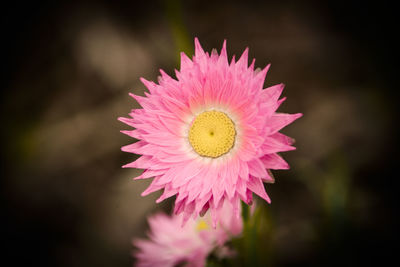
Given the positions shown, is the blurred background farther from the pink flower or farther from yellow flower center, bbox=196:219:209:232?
the pink flower

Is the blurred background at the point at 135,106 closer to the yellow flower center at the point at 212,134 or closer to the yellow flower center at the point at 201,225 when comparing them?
the yellow flower center at the point at 201,225

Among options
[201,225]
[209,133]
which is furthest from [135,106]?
[209,133]

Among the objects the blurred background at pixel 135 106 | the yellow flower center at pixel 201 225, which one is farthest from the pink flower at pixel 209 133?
the blurred background at pixel 135 106

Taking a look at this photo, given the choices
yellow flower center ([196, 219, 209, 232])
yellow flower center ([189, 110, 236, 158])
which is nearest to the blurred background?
yellow flower center ([196, 219, 209, 232])

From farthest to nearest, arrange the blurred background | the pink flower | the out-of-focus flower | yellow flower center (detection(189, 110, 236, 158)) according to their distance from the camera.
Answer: the blurred background, the out-of-focus flower, yellow flower center (detection(189, 110, 236, 158)), the pink flower

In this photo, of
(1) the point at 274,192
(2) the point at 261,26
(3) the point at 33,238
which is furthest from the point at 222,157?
(3) the point at 33,238

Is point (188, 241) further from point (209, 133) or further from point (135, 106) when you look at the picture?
point (135, 106)
